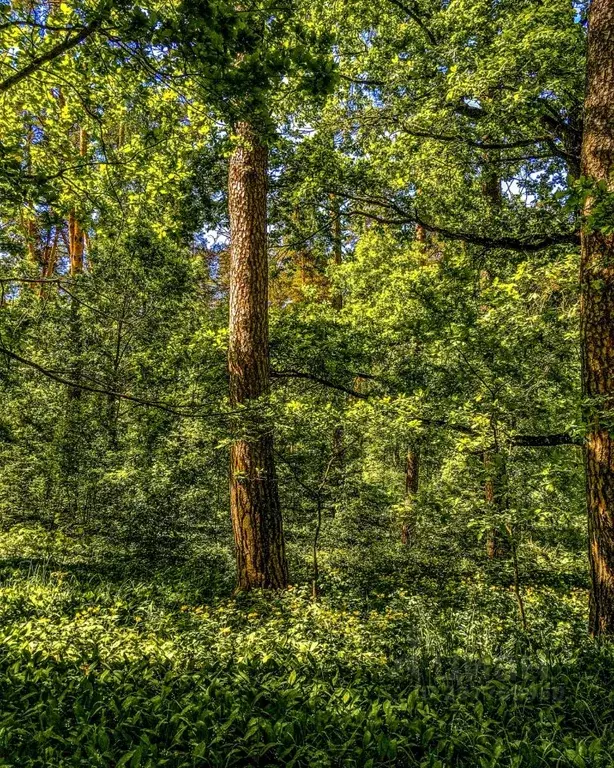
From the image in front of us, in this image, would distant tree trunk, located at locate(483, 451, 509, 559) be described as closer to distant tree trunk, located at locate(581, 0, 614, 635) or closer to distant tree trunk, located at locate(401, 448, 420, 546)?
distant tree trunk, located at locate(581, 0, 614, 635)

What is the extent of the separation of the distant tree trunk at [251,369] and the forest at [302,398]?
Result: 0.04m

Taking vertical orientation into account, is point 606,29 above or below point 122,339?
above

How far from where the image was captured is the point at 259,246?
662 centimetres

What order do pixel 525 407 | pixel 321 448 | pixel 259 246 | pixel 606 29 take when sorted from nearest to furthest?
1. pixel 606 29
2. pixel 525 407
3. pixel 259 246
4. pixel 321 448

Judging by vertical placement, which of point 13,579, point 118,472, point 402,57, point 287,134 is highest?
point 402,57

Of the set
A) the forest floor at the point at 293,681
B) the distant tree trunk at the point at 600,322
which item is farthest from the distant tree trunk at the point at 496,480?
the forest floor at the point at 293,681

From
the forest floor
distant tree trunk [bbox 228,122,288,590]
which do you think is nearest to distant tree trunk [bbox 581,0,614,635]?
the forest floor

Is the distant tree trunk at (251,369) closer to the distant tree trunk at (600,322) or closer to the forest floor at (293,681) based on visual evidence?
the forest floor at (293,681)

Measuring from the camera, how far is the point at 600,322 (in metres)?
4.38

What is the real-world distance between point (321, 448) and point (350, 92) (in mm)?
5540

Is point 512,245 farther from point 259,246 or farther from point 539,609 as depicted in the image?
point 539,609

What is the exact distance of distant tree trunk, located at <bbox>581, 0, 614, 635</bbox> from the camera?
429 centimetres

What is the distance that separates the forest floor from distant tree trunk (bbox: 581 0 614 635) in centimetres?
72

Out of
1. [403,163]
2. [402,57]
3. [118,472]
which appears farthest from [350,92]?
[118,472]
